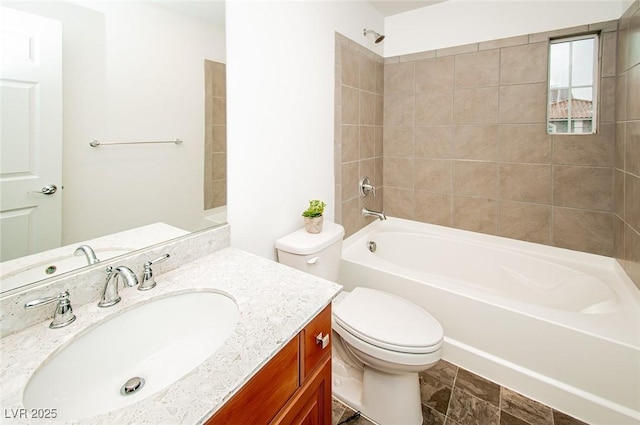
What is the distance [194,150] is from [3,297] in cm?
70

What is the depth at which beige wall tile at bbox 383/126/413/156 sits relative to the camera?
2.69 m

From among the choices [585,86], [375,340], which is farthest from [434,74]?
[375,340]

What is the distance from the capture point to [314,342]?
92 cm

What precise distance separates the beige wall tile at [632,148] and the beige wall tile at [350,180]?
1537mm

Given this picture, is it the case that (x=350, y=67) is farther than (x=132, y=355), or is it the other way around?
(x=350, y=67)

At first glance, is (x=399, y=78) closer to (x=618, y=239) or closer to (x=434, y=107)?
(x=434, y=107)

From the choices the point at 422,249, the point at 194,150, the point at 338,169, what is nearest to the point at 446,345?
the point at 422,249

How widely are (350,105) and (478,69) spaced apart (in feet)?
3.27

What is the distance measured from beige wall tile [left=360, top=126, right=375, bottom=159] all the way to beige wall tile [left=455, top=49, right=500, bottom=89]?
0.73 meters

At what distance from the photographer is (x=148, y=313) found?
0.93 m

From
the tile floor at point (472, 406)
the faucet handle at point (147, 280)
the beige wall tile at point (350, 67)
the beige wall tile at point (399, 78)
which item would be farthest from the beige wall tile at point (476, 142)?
the faucet handle at point (147, 280)

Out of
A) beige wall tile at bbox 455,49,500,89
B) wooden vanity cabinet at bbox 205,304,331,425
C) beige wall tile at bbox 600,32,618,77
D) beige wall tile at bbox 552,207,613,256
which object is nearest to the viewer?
wooden vanity cabinet at bbox 205,304,331,425

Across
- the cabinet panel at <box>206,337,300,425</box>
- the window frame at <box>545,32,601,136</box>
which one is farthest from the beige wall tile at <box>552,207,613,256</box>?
the cabinet panel at <box>206,337,300,425</box>

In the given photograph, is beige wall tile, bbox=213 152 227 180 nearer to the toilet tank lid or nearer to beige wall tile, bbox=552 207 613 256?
the toilet tank lid
